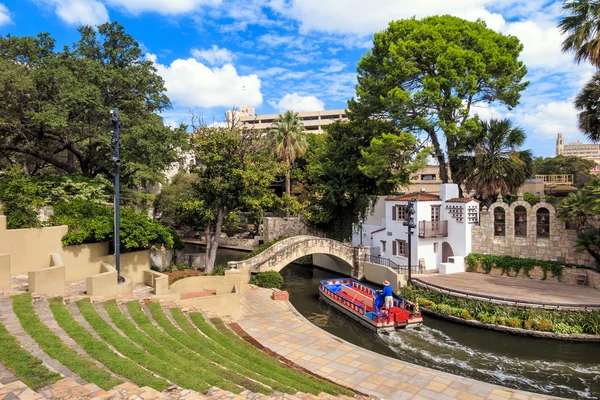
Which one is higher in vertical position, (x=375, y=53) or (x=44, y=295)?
(x=375, y=53)

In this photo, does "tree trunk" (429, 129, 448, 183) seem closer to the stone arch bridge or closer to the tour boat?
the stone arch bridge

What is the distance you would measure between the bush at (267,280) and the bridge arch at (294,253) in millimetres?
873

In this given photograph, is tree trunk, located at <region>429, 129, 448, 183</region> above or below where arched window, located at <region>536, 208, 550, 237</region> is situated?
above

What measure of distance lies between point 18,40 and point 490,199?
36.3 meters

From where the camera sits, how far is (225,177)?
76.3 ft

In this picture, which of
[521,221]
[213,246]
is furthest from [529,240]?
[213,246]

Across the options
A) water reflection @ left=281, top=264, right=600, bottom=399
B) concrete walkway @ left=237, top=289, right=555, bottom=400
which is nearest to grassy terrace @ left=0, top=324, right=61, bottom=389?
concrete walkway @ left=237, top=289, right=555, bottom=400

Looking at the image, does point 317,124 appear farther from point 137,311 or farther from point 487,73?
point 137,311

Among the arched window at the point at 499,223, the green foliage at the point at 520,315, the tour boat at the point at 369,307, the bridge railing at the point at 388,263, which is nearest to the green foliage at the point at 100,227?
the tour boat at the point at 369,307

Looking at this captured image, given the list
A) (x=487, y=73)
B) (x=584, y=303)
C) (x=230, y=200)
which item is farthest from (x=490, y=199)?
(x=230, y=200)

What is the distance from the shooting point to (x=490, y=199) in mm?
29594

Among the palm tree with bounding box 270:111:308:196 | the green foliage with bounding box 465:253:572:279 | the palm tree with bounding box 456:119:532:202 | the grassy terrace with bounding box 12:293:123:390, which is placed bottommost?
the green foliage with bounding box 465:253:572:279

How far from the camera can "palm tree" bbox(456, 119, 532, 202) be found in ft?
91.4

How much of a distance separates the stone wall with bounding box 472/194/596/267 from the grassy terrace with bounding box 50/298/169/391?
25.6m
